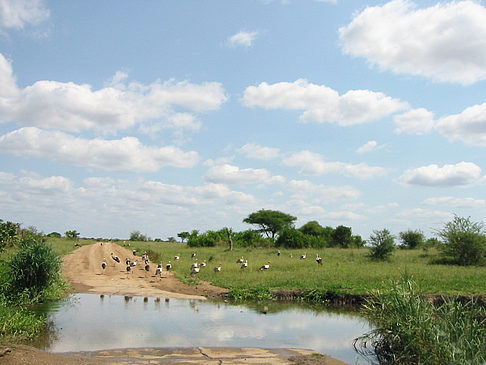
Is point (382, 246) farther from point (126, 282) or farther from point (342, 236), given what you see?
point (342, 236)

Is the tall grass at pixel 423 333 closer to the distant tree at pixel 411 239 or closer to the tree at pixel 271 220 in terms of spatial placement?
the distant tree at pixel 411 239

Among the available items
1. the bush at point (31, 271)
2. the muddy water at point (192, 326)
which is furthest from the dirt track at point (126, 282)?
the bush at point (31, 271)

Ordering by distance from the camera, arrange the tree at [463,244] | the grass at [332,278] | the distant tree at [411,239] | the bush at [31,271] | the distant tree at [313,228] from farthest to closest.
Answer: the distant tree at [313,228], the distant tree at [411,239], the tree at [463,244], the grass at [332,278], the bush at [31,271]

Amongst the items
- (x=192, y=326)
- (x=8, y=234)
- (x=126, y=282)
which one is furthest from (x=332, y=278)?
(x=8, y=234)

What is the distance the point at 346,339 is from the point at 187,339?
176 inches

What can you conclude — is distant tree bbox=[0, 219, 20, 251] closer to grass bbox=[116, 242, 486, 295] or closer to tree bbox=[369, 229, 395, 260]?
grass bbox=[116, 242, 486, 295]

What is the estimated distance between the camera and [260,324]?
13.4 meters

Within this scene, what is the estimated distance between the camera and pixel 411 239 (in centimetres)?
4831

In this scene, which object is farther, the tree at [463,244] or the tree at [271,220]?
the tree at [271,220]

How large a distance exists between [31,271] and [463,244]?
25.9m

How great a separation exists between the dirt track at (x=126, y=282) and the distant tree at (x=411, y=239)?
31.9 metres

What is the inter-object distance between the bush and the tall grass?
11.6 metres

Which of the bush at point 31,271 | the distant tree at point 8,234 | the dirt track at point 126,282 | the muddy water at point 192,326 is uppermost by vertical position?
the distant tree at point 8,234

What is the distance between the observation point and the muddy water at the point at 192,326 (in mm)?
11117
